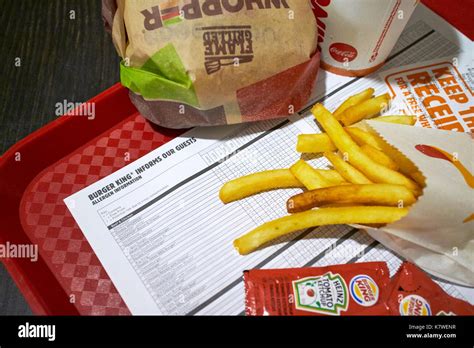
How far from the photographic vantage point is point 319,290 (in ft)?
3.19

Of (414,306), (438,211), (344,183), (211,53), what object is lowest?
(414,306)

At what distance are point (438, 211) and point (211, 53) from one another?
0.60 meters

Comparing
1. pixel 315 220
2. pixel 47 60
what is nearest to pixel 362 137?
pixel 315 220

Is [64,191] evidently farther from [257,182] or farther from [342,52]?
[342,52]

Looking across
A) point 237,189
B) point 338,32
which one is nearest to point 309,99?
point 338,32

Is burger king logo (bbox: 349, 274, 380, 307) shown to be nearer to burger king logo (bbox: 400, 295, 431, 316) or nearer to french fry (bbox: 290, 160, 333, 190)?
burger king logo (bbox: 400, 295, 431, 316)

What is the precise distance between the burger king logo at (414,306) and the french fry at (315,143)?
15.1 inches

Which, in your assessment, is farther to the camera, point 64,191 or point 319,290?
point 64,191

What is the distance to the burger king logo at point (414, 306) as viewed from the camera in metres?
0.95

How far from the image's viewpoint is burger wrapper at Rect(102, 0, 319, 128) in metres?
1.01
